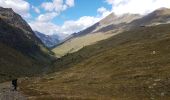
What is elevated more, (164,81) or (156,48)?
(156,48)

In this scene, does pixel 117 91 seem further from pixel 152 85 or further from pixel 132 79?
pixel 132 79

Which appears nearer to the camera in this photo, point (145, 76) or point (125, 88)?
point (125, 88)

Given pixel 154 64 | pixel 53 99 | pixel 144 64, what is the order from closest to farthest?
pixel 53 99, pixel 154 64, pixel 144 64

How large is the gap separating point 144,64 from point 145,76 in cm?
3035

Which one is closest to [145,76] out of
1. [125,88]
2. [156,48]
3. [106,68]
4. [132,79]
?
[132,79]

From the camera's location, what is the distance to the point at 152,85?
69.4 metres

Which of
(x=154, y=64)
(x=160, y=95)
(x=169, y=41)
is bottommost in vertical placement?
(x=160, y=95)

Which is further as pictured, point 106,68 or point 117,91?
point 106,68

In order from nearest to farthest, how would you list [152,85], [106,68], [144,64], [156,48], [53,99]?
[53,99], [152,85], [144,64], [106,68], [156,48]

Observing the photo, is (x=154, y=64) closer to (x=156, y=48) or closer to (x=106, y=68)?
(x=106, y=68)

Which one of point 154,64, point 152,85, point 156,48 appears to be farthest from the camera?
point 156,48

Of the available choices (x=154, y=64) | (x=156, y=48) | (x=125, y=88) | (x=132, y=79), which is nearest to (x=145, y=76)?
(x=132, y=79)

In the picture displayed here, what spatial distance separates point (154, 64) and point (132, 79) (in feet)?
80.4

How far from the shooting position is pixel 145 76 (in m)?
87.1
